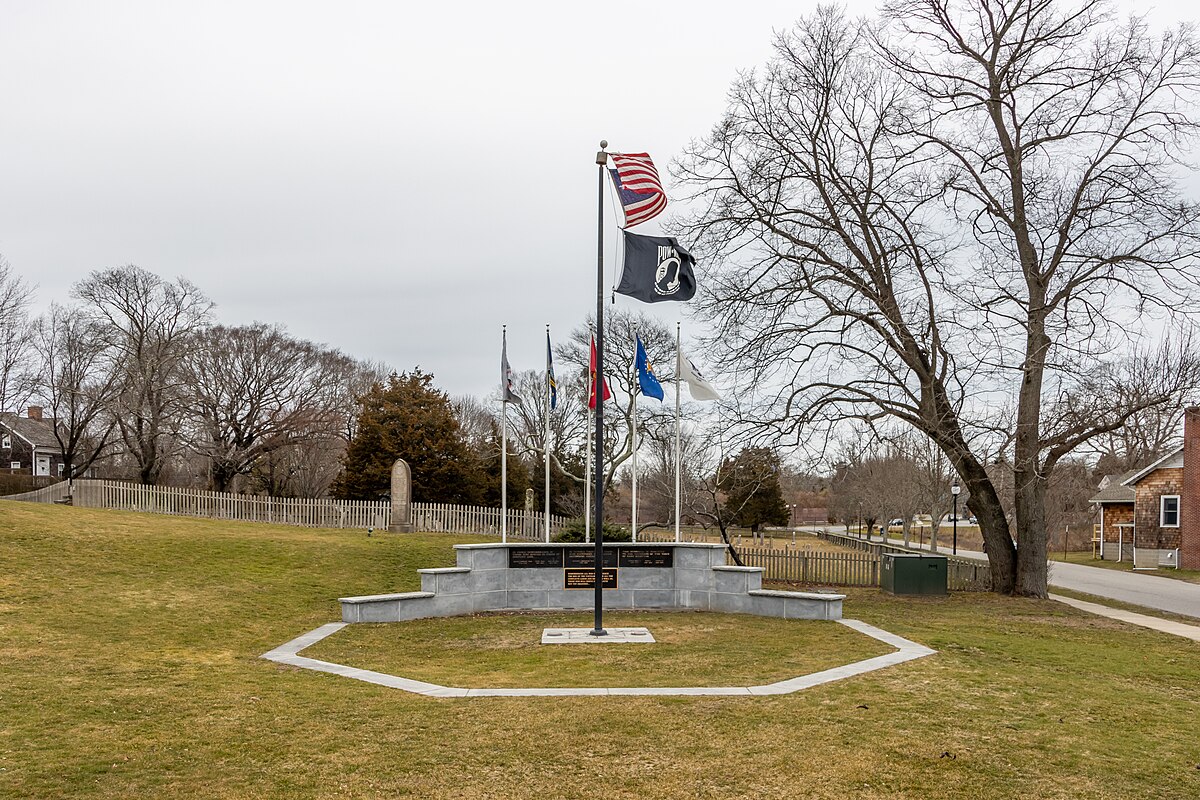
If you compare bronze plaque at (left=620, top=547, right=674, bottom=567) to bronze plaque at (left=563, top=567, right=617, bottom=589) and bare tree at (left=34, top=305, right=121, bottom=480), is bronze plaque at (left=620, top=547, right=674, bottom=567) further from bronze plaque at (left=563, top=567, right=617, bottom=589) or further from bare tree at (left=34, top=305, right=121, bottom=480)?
bare tree at (left=34, top=305, right=121, bottom=480)

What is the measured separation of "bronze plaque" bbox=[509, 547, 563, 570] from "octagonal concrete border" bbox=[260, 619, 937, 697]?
198 inches

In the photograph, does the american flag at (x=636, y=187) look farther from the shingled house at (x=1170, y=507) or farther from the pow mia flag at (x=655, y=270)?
the shingled house at (x=1170, y=507)

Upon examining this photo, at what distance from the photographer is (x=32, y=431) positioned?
238ft

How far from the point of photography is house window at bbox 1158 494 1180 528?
39.6 metres

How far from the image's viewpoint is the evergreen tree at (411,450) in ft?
128

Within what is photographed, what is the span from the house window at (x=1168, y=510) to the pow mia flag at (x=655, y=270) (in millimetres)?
34051

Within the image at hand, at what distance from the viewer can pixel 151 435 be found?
43.4 metres

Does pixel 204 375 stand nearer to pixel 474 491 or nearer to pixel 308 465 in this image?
pixel 308 465

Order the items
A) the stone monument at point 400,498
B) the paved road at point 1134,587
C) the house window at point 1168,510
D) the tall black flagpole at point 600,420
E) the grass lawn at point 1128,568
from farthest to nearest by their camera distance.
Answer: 1. the house window at point 1168,510
2. the grass lawn at point 1128,568
3. the stone monument at point 400,498
4. the paved road at point 1134,587
5. the tall black flagpole at point 600,420

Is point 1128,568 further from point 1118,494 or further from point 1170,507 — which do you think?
point 1118,494

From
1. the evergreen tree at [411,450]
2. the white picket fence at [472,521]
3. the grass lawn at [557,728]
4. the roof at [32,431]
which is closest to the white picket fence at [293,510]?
the white picket fence at [472,521]

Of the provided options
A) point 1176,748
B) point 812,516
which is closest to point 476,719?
point 1176,748

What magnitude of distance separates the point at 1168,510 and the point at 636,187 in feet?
116

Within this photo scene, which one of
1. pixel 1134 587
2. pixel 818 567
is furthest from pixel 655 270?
pixel 1134 587
